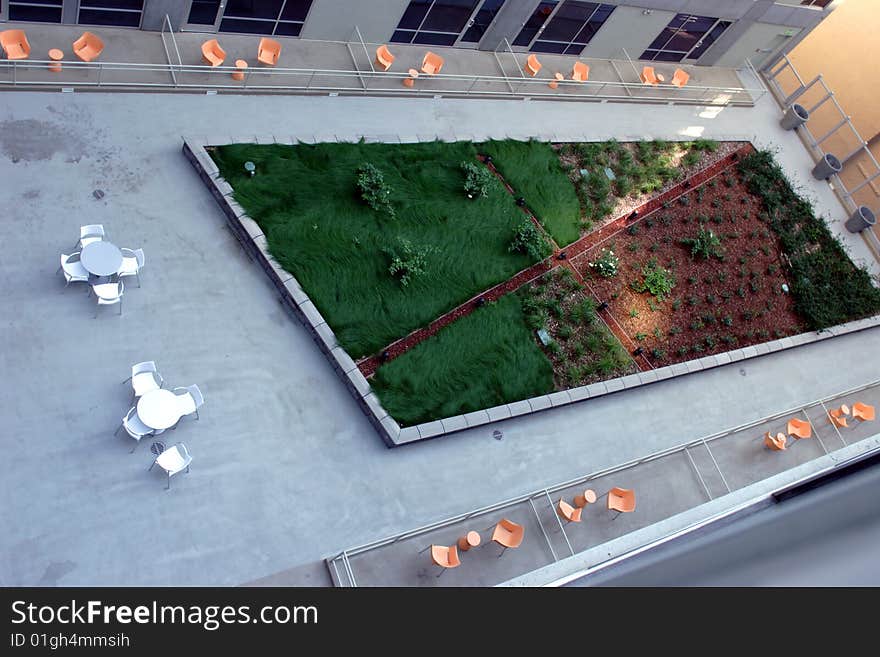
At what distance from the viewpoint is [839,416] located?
1989cm

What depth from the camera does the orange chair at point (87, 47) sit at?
17.2m

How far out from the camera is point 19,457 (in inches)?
530

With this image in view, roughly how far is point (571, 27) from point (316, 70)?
27.2 ft

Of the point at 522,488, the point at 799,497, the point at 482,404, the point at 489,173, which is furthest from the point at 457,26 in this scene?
the point at 799,497

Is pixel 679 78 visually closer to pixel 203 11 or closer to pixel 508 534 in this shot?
pixel 203 11

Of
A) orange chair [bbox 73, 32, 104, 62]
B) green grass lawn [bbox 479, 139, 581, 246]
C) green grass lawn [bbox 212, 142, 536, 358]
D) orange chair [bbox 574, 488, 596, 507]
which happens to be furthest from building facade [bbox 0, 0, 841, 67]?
orange chair [bbox 574, 488, 596, 507]

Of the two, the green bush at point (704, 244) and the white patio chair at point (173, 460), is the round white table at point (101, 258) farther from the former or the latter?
the green bush at point (704, 244)

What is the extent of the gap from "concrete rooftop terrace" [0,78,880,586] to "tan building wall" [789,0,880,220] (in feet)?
37.2

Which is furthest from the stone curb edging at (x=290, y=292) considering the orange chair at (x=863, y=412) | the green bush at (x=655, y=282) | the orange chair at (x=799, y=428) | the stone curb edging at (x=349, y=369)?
the orange chair at (x=863, y=412)

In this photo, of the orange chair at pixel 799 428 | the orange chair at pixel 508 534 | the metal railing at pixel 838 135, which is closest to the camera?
the orange chair at pixel 508 534

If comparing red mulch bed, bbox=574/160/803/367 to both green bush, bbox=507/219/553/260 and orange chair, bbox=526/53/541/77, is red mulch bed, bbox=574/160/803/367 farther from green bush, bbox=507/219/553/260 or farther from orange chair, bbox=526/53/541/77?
orange chair, bbox=526/53/541/77

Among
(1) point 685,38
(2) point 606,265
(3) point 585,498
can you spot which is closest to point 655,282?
(2) point 606,265

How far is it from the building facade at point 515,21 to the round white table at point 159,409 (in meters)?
9.25
